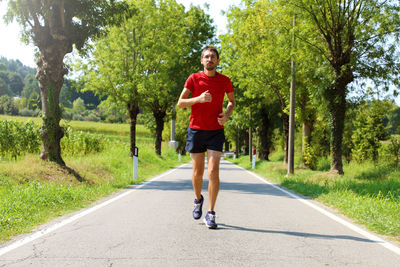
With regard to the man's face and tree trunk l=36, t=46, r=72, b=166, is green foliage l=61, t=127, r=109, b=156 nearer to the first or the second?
tree trunk l=36, t=46, r=72, b=166

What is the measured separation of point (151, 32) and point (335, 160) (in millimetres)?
12309

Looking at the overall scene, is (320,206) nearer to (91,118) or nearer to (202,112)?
(202,112)

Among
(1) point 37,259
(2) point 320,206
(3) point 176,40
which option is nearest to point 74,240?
(1) point 37,259

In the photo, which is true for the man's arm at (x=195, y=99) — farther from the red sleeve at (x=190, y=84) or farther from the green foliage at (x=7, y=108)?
the green foliage at (x=7, y=108)

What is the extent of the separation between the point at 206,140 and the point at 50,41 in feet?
24.3

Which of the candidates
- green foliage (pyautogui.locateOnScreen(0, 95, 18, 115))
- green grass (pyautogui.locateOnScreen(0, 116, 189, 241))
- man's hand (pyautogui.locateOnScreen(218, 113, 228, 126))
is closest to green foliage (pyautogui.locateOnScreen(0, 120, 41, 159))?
green grass (pyautogui.locateOnScreen(0, 116, 189, 241))

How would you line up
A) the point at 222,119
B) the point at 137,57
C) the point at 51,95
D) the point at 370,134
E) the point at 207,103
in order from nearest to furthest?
1. the point at 222,119
2. the point at 207,103
3. the point at 51,95
4. the point at 137,57
5. the point at 370,134

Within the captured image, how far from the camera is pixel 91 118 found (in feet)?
339

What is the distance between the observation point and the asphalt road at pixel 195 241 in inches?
137

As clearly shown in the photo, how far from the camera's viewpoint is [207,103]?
4.89 meters

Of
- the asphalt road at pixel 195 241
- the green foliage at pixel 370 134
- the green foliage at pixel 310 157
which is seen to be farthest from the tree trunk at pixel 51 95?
the green foliage at pixel 370 134

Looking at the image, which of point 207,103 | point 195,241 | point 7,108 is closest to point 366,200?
point 207,103

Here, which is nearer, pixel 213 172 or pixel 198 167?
pixel 213 172

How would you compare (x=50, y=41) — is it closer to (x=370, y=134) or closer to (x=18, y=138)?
(x=18, y=138)
